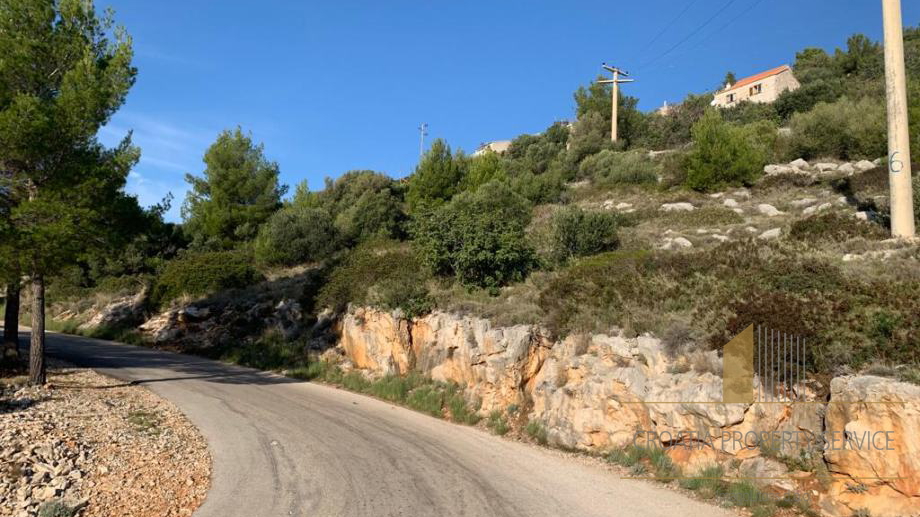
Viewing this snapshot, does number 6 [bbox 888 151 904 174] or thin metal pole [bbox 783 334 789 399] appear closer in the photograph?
thin metal pole [bbox 783 334 789 399]

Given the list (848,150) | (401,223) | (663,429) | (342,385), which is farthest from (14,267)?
(848,150)

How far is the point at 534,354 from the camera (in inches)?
495

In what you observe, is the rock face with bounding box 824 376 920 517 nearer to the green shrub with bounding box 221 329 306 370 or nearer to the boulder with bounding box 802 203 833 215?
the boulder with bounding box 802 203 833 215

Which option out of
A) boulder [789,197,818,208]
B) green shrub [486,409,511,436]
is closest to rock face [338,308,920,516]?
green shrub [486,409,511,436]

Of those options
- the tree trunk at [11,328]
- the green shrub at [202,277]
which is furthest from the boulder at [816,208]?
the tree trunk at [11,328]

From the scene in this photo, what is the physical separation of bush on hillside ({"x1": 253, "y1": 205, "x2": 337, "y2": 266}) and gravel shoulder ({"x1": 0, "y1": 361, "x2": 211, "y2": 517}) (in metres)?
18.8

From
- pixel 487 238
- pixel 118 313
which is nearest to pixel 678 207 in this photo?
pixel 487 238

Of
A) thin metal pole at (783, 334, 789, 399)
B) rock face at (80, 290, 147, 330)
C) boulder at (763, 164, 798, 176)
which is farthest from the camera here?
rock face at (80, 290, 147, 330)

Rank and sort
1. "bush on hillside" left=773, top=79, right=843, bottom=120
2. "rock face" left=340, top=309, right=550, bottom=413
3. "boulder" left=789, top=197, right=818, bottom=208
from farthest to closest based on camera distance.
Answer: "bush on hillside" left=773, top=79, right=843, bottom=120, "boulder" left=789, top=197, right=818, bottom=208, "rock face" left=340, top=309, right=550, bottom=413

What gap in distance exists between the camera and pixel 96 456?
28.1ft

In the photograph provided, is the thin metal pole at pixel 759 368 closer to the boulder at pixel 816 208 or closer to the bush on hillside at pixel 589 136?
the boulder at pixel 816 208

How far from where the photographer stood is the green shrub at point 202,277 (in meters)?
27.8

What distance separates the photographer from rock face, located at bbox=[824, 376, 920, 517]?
22.4ft

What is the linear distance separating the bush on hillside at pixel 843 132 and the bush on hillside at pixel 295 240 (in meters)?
28.6
